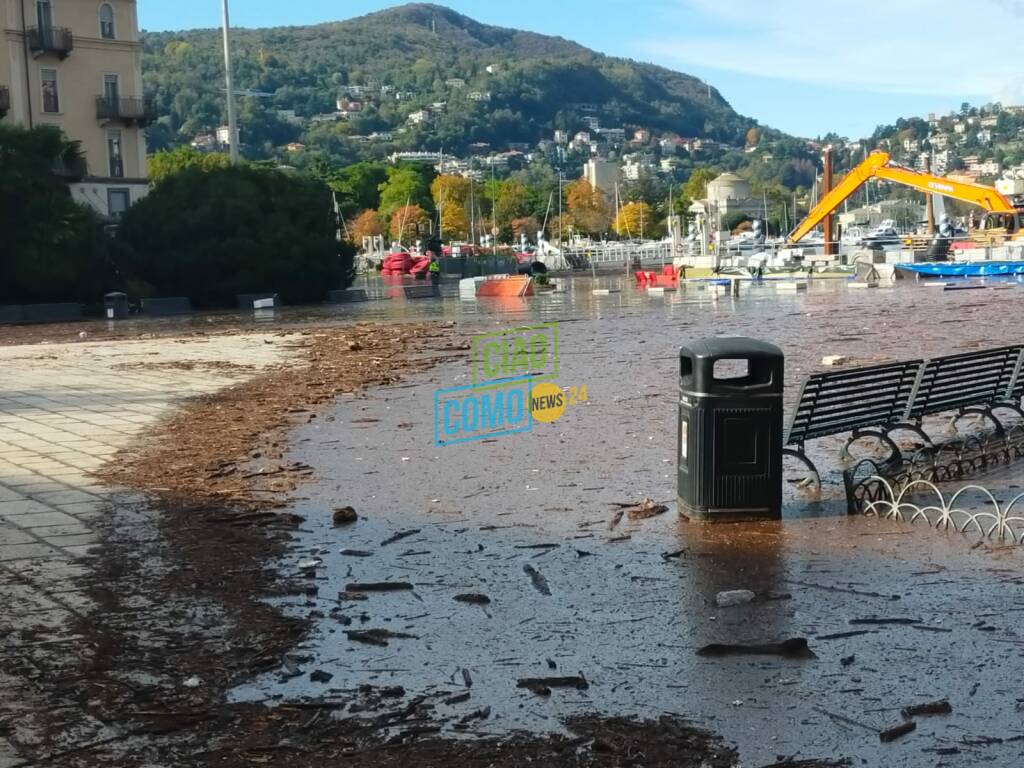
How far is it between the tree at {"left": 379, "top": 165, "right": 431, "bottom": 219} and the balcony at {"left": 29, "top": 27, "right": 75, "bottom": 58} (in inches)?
3154

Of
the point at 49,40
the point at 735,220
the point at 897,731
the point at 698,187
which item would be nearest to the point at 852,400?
the point at 897,731

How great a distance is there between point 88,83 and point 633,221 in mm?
94679

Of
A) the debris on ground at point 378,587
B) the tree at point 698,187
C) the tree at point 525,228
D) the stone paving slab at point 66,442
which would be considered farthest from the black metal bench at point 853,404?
the tree at point 698,187

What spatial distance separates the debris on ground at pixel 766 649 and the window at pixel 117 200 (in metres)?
60.1

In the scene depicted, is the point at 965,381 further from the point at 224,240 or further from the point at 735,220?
the point at 735,220

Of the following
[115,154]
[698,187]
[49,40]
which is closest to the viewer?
[49,40]

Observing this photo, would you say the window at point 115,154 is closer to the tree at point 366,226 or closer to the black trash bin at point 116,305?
the black trash bin at point 116,305

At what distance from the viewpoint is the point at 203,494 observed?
33.5 feet

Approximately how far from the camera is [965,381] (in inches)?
472

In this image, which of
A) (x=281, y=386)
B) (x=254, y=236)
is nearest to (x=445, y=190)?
(x=254, y=236)

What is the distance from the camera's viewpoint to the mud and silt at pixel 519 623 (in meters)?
5.20

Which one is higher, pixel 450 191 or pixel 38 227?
pixel 450 191

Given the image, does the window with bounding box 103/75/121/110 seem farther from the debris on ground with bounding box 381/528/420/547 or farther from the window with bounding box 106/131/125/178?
the debris on ground with bounding box 381/528/420/547

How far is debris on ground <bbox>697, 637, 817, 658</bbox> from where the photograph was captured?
20.2ft
